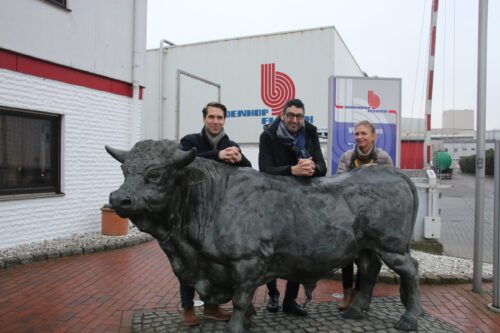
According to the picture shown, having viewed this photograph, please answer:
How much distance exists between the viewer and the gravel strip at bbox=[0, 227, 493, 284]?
5664 millimetres

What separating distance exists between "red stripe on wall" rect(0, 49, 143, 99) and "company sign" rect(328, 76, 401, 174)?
466 cm

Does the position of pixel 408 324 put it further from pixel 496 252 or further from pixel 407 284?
pixel 496 252

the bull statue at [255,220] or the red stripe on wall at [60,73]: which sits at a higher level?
the red stripe on wall at [60,73]

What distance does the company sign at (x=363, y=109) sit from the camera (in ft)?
23.0

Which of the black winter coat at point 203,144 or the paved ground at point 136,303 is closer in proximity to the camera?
the black winter coat at point 203,144

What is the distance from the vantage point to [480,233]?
17.3 feet

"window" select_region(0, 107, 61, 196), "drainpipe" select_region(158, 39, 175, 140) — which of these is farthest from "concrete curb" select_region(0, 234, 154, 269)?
"drainpipe" select_region(158, 39, 175, 140)

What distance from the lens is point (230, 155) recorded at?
3.33 m

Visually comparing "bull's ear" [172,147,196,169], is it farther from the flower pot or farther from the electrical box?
the electrical box

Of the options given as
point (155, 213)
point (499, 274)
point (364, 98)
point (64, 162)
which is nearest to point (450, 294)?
point (499, 274)

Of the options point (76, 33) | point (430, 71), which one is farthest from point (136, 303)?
point (430, 71)

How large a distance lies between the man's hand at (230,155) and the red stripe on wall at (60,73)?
5296 millimetres

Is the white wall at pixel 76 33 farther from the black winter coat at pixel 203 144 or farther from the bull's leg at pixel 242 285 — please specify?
the bull's leg at pixel 242 285

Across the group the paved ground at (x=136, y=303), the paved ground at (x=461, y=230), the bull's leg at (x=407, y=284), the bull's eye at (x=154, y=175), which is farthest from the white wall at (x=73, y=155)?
the paved ground at (x=461, y=230)
